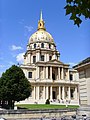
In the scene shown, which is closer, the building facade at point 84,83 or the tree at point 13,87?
the building facade at point 84,83

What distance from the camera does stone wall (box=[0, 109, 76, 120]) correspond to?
3341 cm

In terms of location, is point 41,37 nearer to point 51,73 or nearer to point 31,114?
point 51,73

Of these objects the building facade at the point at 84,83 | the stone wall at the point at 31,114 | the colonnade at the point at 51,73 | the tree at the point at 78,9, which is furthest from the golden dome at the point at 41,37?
the tree at the point at 78,9

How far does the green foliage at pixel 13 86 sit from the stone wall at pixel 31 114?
12.0 meters

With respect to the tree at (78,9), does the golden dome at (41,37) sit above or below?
above

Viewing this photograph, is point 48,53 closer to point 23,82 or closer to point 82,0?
point 23,82

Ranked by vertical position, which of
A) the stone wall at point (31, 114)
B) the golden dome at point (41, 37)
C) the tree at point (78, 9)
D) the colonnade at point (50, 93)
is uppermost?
the golden dome at point (41, 37)

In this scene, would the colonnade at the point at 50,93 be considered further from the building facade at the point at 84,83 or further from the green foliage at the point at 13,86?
the building facade at the point at 84,83

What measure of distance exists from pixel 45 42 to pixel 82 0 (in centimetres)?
9083

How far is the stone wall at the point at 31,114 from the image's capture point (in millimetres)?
33406

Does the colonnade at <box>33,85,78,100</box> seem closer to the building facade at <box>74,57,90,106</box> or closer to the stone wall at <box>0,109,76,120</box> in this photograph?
the stone wall at <box>0,109,76,120</box>

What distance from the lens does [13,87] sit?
4747 centimetres

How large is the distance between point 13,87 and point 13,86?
0.98 feet

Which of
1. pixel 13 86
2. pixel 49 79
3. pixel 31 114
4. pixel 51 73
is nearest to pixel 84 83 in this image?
pixel 31 114
